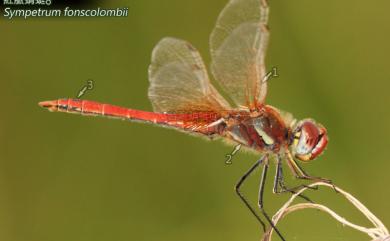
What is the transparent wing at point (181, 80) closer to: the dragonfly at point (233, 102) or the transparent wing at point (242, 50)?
the dragonfly at point (233, 102)

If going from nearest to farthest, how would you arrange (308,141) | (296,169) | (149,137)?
(308,141) → (296,169) → (149,137)

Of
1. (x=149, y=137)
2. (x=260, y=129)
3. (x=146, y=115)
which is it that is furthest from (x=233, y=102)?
(x=149, y=137)

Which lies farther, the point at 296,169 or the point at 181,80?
the point at 181,80

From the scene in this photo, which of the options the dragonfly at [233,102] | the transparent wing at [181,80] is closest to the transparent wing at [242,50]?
the dragonfly at [233,102]

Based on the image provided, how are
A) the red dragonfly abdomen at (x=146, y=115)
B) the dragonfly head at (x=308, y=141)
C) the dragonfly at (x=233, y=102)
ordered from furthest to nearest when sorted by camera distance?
1. the red dragonfly abdomen at (x=146, y=115)
2. the dragonfly at (x=233, y=102)
3. the dragonfly head at (x=308, y=141)

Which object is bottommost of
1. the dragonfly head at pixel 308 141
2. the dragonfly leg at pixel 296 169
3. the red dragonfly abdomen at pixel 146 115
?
the dragonfly leg at pixel 296 169

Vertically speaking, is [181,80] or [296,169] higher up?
[181,80]

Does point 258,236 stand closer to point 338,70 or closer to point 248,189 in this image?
point 248,189

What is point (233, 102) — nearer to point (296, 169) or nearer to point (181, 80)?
point (181, 80)

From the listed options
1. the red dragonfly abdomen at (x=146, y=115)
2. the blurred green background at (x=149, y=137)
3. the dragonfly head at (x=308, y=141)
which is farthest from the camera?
the blurred green background at (x=149, y=137)
